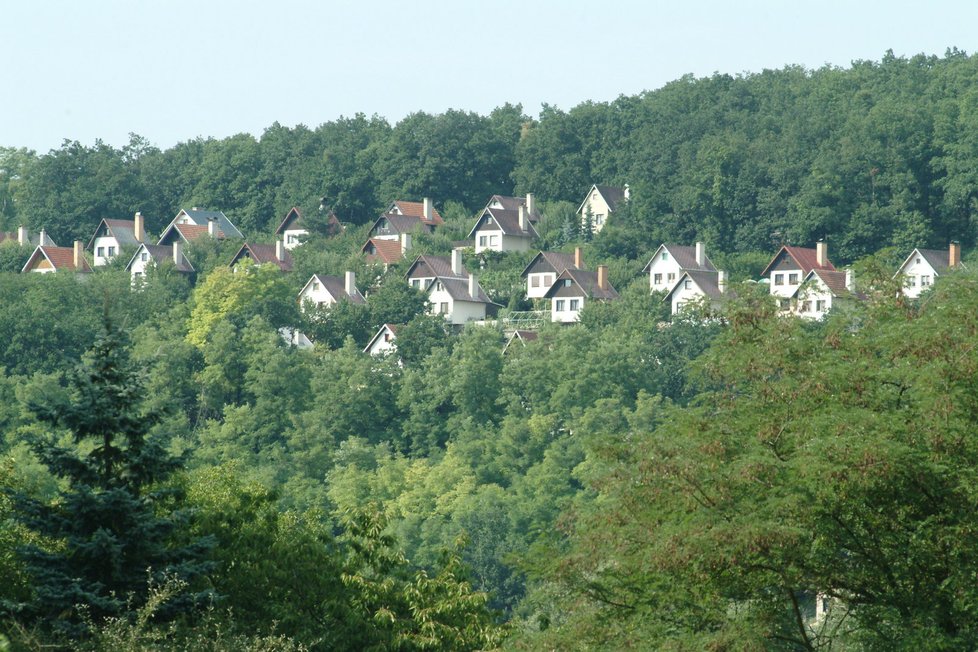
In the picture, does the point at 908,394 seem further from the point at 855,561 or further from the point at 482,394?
the point at 482,394

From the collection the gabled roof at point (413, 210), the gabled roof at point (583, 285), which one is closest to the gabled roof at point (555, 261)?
the gabled roof at point (583, 285)

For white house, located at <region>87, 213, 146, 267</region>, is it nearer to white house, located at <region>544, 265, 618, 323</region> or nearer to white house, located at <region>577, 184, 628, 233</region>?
white house, located at <region>577, 184, 628, 233</region>

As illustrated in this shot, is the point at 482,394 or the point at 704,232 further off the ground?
the point at 704,232

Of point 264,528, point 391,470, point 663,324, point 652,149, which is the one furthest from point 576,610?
point 652,149

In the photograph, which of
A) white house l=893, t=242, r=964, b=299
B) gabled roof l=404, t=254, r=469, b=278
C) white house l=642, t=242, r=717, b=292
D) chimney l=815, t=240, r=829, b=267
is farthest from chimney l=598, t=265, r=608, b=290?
white house l=893, t=242, r=964, b=299

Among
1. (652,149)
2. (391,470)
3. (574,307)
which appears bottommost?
(391,470)

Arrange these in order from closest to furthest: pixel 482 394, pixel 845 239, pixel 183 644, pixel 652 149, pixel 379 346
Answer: pixel 183 644
pixel 482 394
pixel 379 346
pixel 845 239
pixel 652 149

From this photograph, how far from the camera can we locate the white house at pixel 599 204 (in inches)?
4240

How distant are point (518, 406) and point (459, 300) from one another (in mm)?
13246

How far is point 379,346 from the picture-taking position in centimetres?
9031

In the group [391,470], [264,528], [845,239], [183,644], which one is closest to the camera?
[183,644]

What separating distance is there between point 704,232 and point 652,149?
35.9ft

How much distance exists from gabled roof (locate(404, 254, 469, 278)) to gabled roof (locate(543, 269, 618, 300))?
5.34m

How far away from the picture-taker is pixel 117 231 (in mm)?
111812
